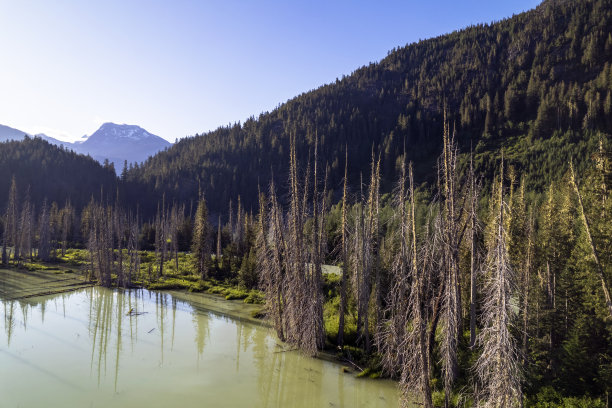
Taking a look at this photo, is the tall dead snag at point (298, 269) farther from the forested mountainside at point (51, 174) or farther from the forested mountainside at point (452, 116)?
the forested mountainside at point (51, 174)

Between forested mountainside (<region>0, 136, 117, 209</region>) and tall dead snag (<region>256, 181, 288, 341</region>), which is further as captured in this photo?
forested mountainside (<region>0, 136, 117, 209</region>)

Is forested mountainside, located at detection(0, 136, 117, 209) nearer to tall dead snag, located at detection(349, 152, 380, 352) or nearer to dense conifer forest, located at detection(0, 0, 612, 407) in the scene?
dense conifer forest, located at detection(0, 0, 612, 407)

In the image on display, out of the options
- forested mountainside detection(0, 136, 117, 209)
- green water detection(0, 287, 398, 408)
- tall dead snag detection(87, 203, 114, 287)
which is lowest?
green water detection(0, 287, 398, 408)

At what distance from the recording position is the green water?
58.9 ft

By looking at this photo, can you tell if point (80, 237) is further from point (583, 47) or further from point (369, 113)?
point (583, 47)

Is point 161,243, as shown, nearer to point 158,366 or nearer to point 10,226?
point 158,366

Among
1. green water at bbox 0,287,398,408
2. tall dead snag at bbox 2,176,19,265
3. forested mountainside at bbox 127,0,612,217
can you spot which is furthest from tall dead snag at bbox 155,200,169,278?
forested mountainside at bbox 127,0,612,217

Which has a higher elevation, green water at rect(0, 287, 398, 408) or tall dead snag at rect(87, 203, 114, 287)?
tall dead snag at rect(87, 203, 114, 287)

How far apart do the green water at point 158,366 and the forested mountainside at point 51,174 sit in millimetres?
116547

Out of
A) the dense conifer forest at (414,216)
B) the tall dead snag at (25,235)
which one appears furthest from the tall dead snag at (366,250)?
the tall dead snag at (25,235)

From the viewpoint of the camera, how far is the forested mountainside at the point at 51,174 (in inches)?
5453

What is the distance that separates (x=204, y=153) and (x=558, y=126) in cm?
14177

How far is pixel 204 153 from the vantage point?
172125 mm

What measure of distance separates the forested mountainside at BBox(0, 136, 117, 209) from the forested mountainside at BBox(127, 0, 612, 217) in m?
15.9
